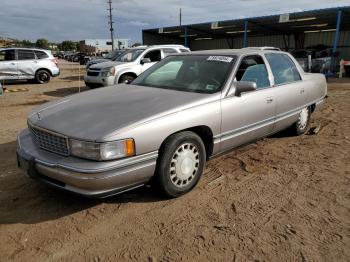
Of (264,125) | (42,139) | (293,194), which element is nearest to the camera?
(42,139)

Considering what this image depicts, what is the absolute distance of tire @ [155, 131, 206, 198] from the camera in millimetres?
3359

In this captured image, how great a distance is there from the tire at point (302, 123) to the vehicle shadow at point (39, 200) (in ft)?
10.4

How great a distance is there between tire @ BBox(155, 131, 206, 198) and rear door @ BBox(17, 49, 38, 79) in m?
13.5

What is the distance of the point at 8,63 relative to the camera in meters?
14.5

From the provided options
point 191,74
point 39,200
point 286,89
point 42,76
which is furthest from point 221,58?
point 42,76

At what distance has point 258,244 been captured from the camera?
282 cm

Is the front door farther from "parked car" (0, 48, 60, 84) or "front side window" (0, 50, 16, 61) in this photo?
"front side window" (0, 50, 16, 61)

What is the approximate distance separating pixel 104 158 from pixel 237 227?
1.37 meters

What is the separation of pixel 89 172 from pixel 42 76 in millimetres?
14344

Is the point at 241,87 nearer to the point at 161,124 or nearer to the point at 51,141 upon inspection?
the point at 161,124

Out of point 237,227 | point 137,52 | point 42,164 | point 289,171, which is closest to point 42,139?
point 42,164

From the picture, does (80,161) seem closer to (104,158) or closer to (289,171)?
(104,158)

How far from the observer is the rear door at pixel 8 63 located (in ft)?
47.4

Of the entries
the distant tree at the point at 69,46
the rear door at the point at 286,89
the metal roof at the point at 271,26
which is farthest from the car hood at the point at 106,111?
the distant tree at the point at 69,46
